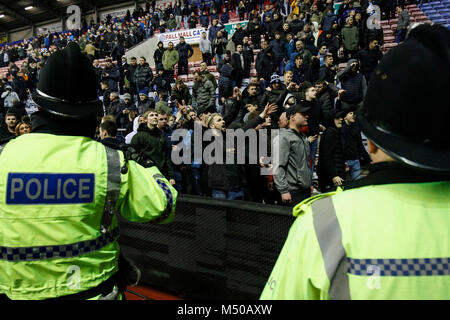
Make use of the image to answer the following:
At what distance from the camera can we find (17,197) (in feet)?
4.02

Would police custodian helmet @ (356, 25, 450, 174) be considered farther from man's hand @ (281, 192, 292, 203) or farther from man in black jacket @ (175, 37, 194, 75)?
man in black jacket @ (175, 37, 194, 75)

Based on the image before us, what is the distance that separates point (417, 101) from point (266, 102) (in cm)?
552

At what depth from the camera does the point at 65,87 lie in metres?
1.32

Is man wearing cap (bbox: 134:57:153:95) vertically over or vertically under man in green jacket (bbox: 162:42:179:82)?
under

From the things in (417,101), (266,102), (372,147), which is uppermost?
(417,101)

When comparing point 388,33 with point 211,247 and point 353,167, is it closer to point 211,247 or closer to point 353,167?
point 353,167

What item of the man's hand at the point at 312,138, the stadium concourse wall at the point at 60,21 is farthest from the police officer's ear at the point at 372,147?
the stadium concourse wall at the point at 60,21

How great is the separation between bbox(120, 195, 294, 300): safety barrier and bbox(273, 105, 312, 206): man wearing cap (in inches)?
36.9

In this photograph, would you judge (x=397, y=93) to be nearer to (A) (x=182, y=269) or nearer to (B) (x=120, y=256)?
(B) (x=120, y=256)

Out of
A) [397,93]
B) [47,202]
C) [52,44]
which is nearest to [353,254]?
[397,93]

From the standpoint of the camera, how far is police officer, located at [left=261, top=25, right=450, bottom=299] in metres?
0.70

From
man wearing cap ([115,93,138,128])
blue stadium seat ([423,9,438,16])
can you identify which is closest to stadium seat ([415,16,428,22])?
blue stadium seat ([423,9,438,16])

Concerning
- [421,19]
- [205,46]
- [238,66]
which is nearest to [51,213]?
Answer: [238,66]

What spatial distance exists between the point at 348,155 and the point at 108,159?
4.03 metres
